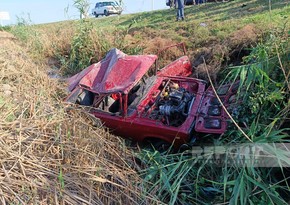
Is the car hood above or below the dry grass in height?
above

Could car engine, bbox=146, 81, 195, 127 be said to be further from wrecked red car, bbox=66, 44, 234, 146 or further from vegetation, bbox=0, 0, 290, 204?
vegetation, bbox=0, 0, 290, 204

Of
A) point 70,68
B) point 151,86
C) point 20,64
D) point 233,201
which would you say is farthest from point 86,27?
point 233,201

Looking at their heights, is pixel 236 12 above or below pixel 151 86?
above

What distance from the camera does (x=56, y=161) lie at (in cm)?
396

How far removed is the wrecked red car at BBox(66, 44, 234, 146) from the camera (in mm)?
5527

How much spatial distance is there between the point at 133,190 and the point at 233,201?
118 centimetres

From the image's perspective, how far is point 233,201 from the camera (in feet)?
11.7

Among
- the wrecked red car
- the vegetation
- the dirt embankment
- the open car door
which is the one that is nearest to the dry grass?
the vegetation

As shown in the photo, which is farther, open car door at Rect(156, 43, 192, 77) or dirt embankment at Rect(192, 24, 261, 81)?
dirt embankment at Rect(192, 24, 261, 81)

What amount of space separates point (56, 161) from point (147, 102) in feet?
8.35

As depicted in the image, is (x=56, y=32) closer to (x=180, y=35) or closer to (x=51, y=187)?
(x=180, y=35)

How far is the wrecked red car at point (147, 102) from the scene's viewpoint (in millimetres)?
5527

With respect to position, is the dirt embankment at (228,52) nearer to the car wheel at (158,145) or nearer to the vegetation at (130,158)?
the vegetation at (130,158)

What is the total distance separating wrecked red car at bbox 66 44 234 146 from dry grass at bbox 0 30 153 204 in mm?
792
